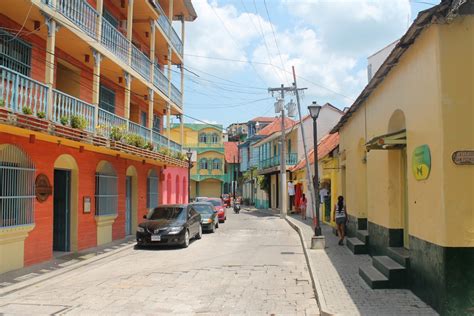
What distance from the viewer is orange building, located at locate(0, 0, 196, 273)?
35.5 feet

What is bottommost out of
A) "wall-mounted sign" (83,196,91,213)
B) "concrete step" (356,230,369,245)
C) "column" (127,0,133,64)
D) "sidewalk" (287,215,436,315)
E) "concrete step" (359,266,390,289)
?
"sidewalk" (287,215,436,315)

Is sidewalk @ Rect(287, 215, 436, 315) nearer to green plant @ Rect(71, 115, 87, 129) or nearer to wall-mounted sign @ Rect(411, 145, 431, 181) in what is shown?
wall-mounted sign @ Rect(411, 145, 431, 181)

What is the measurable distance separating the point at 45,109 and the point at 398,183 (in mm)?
8684

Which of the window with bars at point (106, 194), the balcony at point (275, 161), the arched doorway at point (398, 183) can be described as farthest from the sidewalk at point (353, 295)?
the balcony at point (275, 161)

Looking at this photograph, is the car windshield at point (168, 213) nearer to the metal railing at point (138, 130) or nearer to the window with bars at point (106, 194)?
the window with bars at point (106, 194)

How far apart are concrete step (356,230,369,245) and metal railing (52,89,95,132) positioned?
881 centimetres

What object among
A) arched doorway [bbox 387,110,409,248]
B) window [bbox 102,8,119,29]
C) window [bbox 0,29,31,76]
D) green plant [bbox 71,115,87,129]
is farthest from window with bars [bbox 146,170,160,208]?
arched doorway [bbox 387,110,409,248]

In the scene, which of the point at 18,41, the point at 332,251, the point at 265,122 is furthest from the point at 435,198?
the point at 265,122

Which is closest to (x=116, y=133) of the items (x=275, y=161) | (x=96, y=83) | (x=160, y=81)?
(x=96, y=83)

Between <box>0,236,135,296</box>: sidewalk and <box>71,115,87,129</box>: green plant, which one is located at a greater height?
<box>71,115,87,129</box>: green plant

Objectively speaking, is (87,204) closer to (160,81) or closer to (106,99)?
(106,99)

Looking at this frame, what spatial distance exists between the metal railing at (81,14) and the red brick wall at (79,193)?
12.1ft

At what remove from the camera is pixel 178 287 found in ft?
30.8

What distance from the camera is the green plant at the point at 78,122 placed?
12484mm
